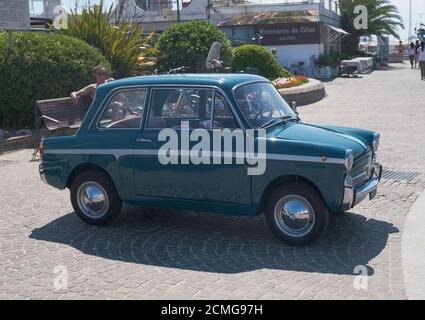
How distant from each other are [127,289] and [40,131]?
27.6ft

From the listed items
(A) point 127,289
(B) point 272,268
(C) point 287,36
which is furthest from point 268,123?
(C) point 287,36

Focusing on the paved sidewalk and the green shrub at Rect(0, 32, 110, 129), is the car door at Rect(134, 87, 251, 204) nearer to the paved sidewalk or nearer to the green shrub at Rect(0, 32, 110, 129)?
the paved sidewalk

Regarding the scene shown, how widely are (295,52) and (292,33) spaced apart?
3.35 feet

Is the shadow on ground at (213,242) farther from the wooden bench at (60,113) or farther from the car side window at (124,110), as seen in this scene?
the wooden bench at (60,113)

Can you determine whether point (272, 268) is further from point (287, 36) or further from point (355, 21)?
point (355, 21)

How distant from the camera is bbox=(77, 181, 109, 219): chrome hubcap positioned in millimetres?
6852

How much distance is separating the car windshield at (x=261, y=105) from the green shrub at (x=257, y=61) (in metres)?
13.6

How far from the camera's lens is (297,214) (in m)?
5.98

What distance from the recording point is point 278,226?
6.06 m

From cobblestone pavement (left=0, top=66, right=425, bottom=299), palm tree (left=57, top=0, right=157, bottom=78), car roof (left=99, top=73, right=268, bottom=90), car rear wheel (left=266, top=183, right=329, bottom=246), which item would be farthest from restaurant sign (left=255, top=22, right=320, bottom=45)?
car rear wheel (left=266, top=183, right=329, bottom=246)

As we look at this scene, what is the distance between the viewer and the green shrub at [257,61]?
20.6 m

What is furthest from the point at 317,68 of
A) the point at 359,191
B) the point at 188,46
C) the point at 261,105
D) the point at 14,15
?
the point at 359,191

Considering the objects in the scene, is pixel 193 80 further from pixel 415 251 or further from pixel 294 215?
pixel 415 251

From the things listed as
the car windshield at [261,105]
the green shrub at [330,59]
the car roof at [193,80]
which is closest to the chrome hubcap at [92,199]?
the car roof at [193,80]
